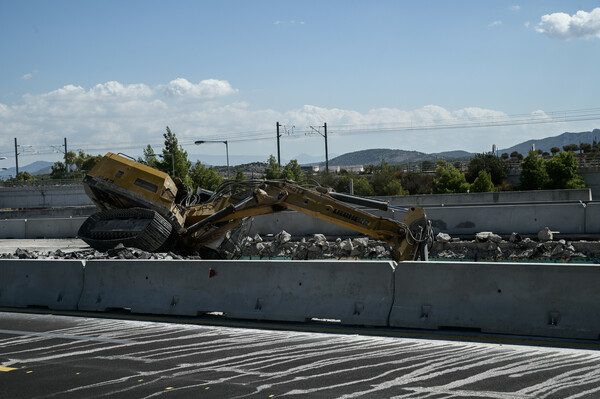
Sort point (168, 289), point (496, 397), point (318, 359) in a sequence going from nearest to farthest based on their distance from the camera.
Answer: point (496, 397), point (318, 359), point (168, 289)

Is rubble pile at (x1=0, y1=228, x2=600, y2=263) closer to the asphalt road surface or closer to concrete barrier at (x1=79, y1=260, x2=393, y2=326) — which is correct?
concrete barrier at (x1=79, y1=260, x2=393, y2=326)

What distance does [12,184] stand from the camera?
103438 millimetres

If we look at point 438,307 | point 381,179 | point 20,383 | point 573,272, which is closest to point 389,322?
point 438,307

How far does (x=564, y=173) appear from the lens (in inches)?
2384

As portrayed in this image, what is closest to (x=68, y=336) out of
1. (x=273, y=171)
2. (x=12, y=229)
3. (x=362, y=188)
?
(x=12, y=229)

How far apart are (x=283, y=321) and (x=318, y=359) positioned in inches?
94.4

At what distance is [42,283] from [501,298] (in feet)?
27.3

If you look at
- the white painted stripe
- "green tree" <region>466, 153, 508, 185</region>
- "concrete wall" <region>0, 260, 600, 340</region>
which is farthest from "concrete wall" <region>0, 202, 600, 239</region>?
"green tree" <region>466, 153, 508, 185</region>

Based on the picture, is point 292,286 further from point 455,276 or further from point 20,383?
point 20,383

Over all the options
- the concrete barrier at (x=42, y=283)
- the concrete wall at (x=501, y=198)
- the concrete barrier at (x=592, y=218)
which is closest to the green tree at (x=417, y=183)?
the concrete wall at (x=501, y=198)

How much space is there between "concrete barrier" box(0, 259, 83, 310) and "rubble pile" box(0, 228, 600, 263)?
729 centimetres

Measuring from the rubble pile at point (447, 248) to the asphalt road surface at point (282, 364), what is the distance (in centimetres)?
1093

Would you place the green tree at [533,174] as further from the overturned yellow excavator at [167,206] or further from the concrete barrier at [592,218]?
the overturned yellow excavator at [167,206]

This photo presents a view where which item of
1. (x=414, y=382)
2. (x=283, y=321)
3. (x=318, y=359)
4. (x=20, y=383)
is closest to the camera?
(x=414, y=382)
